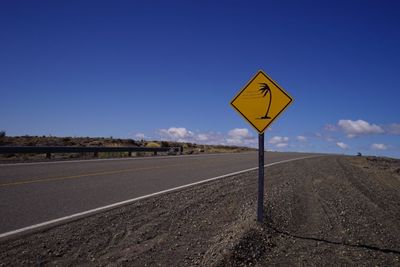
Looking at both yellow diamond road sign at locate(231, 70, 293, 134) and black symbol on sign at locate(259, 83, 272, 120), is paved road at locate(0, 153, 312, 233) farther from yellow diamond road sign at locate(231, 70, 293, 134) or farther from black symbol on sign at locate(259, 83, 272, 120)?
black symbol on sign at locate(259, 83, 272, 120)

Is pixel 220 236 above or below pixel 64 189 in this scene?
below

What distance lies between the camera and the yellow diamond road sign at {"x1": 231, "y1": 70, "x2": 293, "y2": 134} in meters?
7.85

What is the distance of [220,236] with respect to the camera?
7.04 meters

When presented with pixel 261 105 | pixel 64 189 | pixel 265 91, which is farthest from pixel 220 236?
pixel 64 189

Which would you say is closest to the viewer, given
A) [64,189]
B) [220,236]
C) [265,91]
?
[220,236]

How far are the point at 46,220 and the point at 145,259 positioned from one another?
2.67m

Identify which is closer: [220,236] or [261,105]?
[220,236]

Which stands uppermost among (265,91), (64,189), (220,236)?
(265,91)

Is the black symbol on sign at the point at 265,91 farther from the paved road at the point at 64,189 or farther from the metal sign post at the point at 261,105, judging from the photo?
the paved road at the point at 64,189

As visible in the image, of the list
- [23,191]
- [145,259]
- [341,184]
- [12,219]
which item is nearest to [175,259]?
[145,259]

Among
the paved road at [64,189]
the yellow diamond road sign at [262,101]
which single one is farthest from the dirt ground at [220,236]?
the yellow diamond road sign at [262,101]

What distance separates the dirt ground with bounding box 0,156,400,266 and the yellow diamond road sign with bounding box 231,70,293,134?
1.83 meters

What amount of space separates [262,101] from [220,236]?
256 centimetres

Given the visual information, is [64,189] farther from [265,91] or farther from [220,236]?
[265,91]
